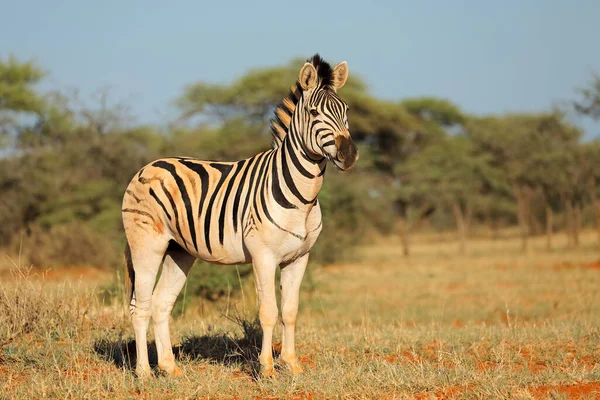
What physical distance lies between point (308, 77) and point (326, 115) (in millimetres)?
429

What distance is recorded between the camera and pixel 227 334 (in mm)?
7254

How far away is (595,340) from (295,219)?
3.43 metres

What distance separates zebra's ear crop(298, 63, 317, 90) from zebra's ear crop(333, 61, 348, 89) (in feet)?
0.71

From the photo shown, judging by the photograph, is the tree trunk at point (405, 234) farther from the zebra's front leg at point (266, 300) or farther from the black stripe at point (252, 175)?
the zebra's front leg at point (266, 300)

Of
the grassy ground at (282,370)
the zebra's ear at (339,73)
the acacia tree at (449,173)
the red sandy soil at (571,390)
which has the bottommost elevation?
the red sandy soil at (571,390)

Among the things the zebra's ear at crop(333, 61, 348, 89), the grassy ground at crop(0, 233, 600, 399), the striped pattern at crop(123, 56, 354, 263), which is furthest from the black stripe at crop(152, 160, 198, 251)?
the zebra's ear at crop(333, 61, 348, 89)

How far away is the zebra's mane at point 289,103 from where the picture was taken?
567cm

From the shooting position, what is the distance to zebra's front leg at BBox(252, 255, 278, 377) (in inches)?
212

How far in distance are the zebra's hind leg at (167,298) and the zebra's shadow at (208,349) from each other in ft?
0.91

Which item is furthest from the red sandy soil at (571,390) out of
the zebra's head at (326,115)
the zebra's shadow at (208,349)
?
the zebra's shadow at (208,349)

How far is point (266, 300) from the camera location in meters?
5.45

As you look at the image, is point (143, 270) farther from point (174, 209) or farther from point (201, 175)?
point (201, 175)

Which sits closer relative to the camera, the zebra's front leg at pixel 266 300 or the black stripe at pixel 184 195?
the zebra's front leg at pixel 266 300

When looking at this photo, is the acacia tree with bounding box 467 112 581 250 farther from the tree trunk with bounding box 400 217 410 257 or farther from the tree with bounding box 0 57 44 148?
the tree with bounding box 0 57 44 148
